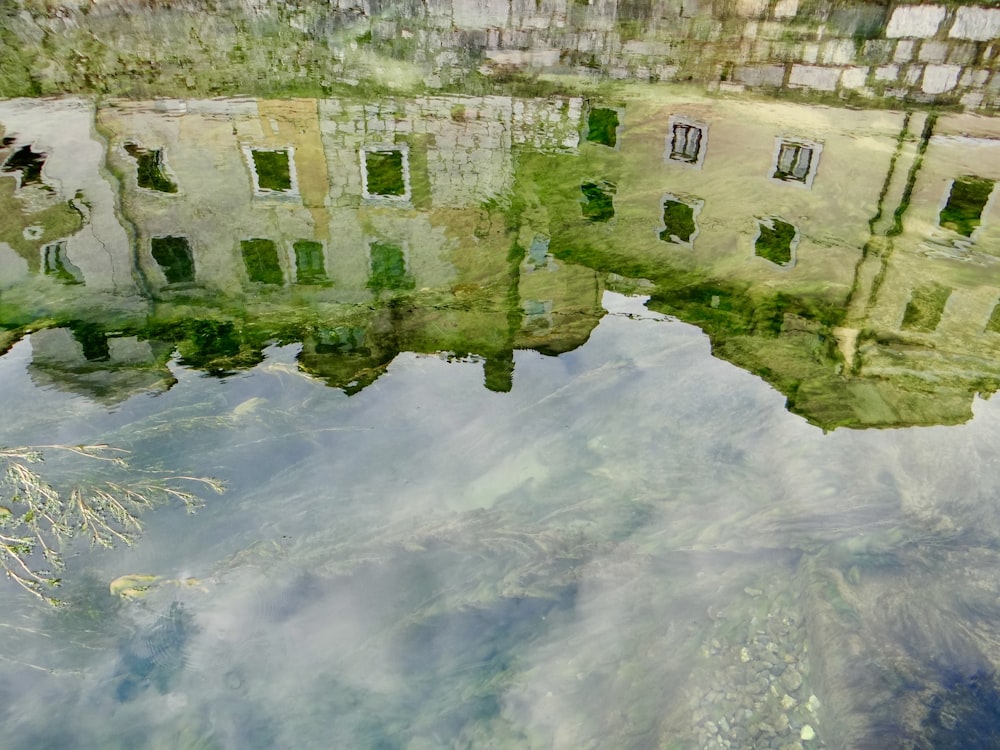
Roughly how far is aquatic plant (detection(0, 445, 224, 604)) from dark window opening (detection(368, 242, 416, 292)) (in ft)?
12.4

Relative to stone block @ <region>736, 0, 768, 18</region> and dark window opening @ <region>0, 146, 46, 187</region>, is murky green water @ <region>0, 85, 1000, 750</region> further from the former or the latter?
stone block @ <region>736, 0, 768, 18</region>

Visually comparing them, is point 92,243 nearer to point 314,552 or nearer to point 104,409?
point 104,409

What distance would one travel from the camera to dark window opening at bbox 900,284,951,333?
9211mm

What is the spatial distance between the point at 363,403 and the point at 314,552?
187 cm

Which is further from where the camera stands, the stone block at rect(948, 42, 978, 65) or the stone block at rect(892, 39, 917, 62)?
the stone block at rect(892, 39, 917, 62)

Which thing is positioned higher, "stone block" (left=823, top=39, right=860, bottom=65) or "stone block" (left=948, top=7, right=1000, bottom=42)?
"stone block" (left=948, top=7, right=1000, bottom=42)

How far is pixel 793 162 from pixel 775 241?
2947 millimetres

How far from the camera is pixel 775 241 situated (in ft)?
34.7

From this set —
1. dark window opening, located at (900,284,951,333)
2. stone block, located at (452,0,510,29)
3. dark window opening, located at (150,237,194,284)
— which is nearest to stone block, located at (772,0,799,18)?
stone block, located at (452,0,510,29)

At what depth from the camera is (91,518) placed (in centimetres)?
598

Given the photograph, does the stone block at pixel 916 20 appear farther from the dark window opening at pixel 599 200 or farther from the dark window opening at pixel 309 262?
the dark window opening at pixel 309 262

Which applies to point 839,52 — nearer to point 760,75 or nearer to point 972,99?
point 760,75

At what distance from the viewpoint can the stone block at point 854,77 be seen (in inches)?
601

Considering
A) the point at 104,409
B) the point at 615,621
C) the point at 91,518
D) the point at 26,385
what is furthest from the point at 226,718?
the point at 26,385
